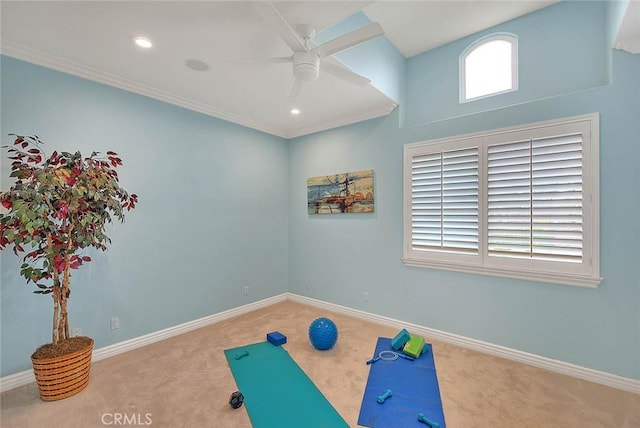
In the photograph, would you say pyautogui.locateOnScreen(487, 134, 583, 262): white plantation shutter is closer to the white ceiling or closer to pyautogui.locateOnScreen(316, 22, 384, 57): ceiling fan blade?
the white ceiling

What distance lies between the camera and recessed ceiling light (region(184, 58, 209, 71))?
2.47 m

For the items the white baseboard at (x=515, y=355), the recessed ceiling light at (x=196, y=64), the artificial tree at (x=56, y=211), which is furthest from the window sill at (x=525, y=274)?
the artificial tree at (x=56, y=211)

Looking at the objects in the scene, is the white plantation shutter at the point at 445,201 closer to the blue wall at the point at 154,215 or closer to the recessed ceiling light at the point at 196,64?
the blue wall at the point at 154,215

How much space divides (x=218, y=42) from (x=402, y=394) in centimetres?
318

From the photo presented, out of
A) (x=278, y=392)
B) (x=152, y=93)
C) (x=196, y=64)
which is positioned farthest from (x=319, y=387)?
(x=152, y=93)

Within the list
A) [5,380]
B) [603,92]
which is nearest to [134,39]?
[5,380]

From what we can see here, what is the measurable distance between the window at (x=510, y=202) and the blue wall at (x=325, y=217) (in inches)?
4.2

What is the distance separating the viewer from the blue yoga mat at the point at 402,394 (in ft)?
6.20

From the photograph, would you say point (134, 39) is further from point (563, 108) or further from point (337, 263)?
point (563, 108)

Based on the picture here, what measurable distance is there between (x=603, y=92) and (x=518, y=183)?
36.6 inches

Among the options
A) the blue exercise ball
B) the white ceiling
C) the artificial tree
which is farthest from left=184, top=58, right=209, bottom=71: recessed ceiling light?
the blue exercise ball

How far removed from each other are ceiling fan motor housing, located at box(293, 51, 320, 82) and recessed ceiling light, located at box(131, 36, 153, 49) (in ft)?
4.05

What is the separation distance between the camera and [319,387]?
2.23 meters

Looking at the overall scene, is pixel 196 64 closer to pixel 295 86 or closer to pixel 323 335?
pixel 295 86
